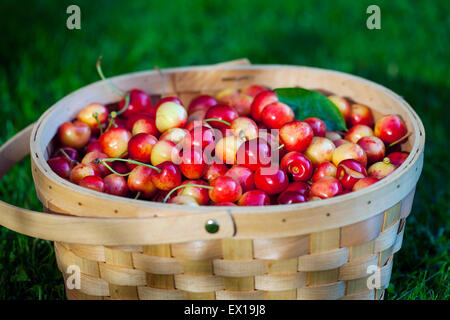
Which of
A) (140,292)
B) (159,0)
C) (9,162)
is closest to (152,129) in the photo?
(9,162)

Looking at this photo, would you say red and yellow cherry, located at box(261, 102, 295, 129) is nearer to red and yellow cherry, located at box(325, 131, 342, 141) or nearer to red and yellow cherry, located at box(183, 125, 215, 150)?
red and yellow cherry, located at box(325, 131, 342, 141)

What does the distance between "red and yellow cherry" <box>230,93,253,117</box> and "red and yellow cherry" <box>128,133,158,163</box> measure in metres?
0.47

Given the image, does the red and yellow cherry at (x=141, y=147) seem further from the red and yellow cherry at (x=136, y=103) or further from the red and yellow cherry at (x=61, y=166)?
the red and yellow cherry at (x=136, y=103)

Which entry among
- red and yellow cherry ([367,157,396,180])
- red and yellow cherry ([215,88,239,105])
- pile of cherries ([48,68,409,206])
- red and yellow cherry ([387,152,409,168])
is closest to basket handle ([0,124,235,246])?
pile of cherries ([48,68,409,206])

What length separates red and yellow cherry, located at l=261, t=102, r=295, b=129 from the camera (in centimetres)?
203

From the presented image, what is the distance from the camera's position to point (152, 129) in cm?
211

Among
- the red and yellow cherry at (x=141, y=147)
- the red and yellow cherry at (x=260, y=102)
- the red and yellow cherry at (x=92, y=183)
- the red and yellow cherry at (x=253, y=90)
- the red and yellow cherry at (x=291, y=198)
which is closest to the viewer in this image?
the red and yellow cherry at (x=291, y=198)

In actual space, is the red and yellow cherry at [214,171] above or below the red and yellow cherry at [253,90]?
below

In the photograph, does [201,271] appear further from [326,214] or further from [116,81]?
[116,81]

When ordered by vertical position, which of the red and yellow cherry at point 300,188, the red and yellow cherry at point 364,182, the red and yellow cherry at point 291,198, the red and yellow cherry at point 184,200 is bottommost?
the red and yellow cherry at point 300,188

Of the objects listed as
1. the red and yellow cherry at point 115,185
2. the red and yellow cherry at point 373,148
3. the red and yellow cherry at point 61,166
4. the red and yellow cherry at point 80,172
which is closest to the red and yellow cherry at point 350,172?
the red and yellow cherry at point 373,148

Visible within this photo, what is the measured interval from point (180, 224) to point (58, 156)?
0.89m

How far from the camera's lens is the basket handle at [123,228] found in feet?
4.42

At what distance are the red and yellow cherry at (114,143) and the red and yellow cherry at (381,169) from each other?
3.01ft
